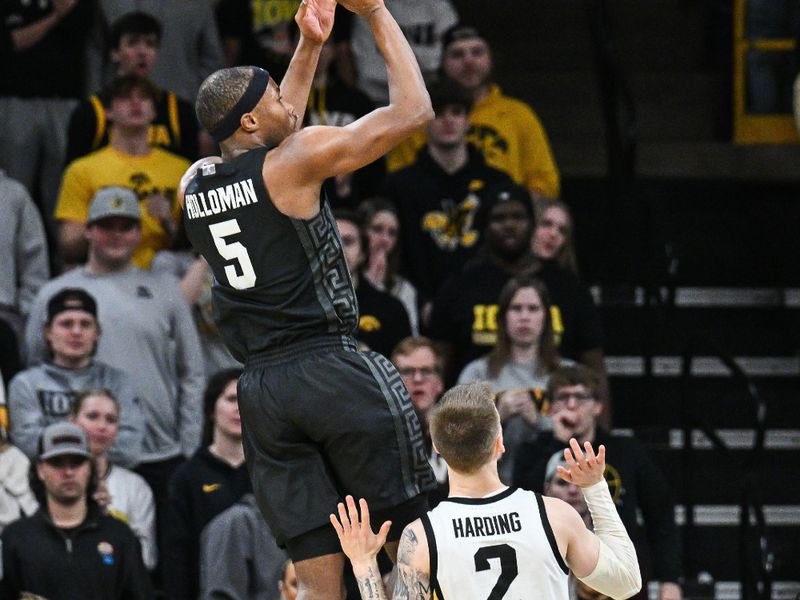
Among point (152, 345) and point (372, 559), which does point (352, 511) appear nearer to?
point (372, 559)

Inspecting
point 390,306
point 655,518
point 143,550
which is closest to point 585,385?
point 655,518

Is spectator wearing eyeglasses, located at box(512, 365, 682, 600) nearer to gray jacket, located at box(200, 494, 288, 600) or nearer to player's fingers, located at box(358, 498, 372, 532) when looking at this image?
gray jacket, located at box(200, 494, 288, 600)

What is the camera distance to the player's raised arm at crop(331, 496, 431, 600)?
5316 millimetres

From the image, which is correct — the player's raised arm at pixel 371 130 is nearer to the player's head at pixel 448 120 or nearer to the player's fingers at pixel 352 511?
the player's fingers at pixel 352 511

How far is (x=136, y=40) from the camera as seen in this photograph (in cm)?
1103

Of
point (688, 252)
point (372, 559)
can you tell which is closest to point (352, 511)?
point (372, 559)

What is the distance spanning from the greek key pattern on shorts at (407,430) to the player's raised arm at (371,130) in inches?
26.5

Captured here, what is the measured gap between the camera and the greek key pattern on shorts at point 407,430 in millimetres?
5730

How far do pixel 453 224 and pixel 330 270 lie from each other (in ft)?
17.2

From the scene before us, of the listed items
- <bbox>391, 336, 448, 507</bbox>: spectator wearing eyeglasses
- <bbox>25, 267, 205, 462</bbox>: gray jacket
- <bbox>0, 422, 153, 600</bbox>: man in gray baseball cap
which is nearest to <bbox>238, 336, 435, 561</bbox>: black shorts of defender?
<bbox>0, 422, 153, 600</bbox>: man in gray baseball cap

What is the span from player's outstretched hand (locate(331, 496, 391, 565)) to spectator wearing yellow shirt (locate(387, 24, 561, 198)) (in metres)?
6.37

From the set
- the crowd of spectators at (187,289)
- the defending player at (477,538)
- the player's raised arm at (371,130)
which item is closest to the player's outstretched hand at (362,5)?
the player's raised arm at (371,130)

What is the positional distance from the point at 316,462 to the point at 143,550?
345 cm

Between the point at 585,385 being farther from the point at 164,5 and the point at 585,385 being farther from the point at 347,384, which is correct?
the point at 164,5
